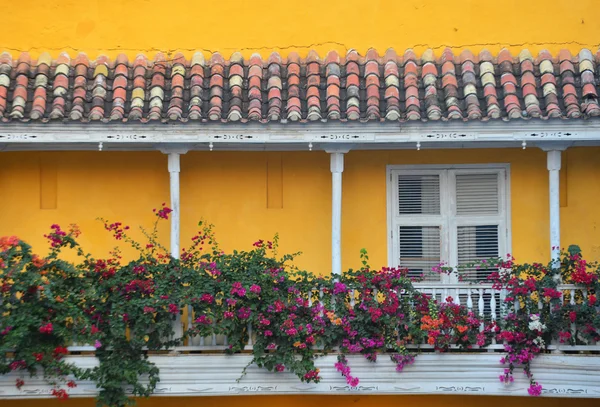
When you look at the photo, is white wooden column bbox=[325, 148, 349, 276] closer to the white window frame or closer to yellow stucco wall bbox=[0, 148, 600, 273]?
yellow stucco wall bbox=[0, 148, 600, 273]

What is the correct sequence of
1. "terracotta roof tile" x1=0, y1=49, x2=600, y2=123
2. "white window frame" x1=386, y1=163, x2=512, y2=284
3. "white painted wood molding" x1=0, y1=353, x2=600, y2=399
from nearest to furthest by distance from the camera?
"white painted wood molding" x1=0, y1=353, x2=600, y2=399, "terracotta roof tile" x1=0, y1=49, x2=600, y2=123, "white window frame" x1=386, y1=163, x2=512, y2=284

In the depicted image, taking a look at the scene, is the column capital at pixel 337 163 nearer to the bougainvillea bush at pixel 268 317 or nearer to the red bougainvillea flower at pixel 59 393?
the bougainvillea bush at pixel 268 317

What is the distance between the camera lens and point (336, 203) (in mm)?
11172

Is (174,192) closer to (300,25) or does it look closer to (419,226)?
(300,25)

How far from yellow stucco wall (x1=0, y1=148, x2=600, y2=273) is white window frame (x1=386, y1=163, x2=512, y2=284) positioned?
2.8 inches

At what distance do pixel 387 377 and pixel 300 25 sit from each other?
4272 mm

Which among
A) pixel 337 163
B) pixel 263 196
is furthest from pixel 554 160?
pixel 263 196

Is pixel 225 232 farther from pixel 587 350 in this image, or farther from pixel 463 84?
pixel 587 350

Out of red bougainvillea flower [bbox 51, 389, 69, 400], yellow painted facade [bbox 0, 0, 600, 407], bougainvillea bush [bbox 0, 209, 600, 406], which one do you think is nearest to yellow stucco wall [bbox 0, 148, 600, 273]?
yellow painted facade [bbox 0, 0, 600, 407]

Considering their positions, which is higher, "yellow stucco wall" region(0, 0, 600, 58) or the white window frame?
"yellow stucco wall" region(0, 0, 600, 58)

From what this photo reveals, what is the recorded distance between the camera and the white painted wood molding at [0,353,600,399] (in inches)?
415

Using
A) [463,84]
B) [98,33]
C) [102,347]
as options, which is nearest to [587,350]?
[463,84]

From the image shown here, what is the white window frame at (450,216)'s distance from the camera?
39.3 ft

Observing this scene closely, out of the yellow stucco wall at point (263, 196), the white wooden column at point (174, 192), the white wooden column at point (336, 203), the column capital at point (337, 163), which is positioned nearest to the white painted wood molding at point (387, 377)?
the white wooden column at point (336, 203)
